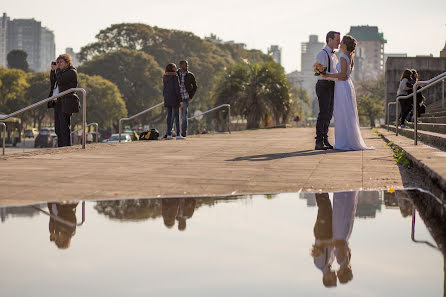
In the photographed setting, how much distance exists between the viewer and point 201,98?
6397 cm

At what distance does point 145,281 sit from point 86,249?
2.05 ft

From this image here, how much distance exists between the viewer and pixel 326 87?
9.46m

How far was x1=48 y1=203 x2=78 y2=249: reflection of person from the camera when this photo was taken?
3.11 meters

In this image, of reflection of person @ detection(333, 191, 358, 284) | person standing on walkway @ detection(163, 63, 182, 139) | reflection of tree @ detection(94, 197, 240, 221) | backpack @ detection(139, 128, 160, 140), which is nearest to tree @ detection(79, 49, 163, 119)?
backpack @ detection(139, 128, 160, 140)

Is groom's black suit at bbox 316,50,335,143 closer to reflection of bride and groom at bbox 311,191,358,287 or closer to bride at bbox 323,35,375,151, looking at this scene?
bride at bbox 323,35,375,151

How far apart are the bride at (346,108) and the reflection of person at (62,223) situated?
619 centimetres

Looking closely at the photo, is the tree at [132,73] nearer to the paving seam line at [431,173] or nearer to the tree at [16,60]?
the tree at [16,60]

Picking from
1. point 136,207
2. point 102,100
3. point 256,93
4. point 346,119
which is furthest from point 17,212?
point 102,100

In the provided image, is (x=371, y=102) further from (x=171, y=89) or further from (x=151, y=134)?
(x=171, y=89)

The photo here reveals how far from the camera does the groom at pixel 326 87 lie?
9.29 meters

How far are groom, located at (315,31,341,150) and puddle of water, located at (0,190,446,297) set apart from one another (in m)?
5.22

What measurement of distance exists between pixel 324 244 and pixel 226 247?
1.68 feet

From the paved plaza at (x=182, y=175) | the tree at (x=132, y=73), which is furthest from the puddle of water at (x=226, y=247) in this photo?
the tree at (x=132, y=73)

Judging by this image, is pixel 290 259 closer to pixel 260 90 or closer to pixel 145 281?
pixel 145 281
